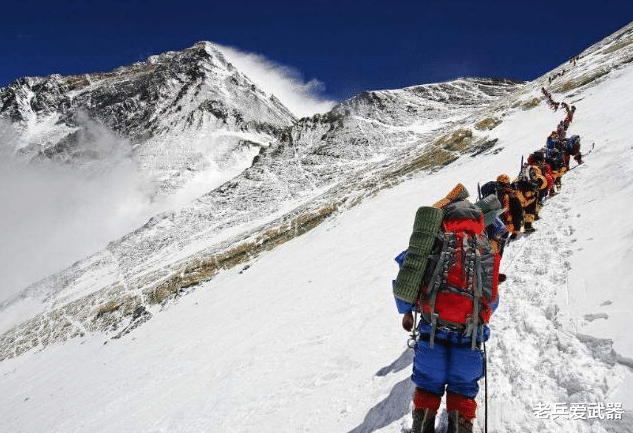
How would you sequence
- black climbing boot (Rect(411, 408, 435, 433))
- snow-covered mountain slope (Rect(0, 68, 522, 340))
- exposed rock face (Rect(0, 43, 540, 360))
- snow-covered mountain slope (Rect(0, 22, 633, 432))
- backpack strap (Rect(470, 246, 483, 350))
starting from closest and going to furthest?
1. backpack strap (Rect(470, 246, 483, 350))
2. black climbing boot (Rect(411, 408, 435, 433))
3. snow-covered mountain slope (Rect(0, 22, 633, 432))
4. exposed rock face (Rect(0, 43, 540, 360))
5. snow-covered mountain slope (Rect(0, 68, 522, 340))

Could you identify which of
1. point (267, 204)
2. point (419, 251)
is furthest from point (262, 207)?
point (419, 251)

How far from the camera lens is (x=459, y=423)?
430 centimetres

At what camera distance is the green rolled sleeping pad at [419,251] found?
171 inches

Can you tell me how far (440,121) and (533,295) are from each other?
84455 mm

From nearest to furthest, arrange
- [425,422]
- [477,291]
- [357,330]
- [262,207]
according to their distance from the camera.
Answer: [477,291], [425,422], [357,330], [262,207]

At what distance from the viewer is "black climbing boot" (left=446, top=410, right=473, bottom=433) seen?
4.28 m

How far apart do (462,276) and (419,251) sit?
0.50 m

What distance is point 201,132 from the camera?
7564 inches

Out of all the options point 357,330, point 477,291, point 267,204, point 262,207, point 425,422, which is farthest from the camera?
point 267,204

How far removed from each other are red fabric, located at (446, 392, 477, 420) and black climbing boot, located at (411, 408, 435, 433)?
20 centimetres

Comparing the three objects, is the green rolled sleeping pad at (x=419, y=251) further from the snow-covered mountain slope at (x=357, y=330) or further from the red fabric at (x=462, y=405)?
the snow-covered mountain slope at (x=357, y=330)

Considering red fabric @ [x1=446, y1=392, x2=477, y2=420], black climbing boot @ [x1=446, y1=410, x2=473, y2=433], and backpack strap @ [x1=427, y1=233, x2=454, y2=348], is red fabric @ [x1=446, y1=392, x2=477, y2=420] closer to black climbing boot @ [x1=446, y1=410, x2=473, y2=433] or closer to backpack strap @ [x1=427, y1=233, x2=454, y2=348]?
black climbing boot @ [x1=446, y1=410, x2=473, y2=433]

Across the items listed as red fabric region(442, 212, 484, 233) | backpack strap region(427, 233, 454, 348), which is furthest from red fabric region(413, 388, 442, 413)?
red fabric region(442, 212, 484, 233)

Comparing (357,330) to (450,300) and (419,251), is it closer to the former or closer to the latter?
(450,300)
